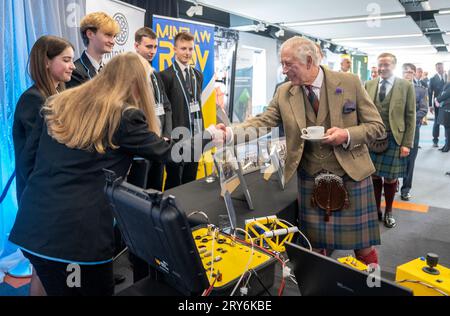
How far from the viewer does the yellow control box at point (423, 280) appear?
1024mm

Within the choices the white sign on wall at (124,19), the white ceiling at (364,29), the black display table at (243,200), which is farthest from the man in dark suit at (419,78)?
the black display table at (243,200)

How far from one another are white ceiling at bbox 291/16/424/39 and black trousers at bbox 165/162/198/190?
6068 millimetres

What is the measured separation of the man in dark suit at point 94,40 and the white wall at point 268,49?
5.18 m

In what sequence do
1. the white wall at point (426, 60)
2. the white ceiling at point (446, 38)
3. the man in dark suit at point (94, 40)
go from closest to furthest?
the man in dark suit at point (94, 40) → the white ceiling at point (446, 38) → the white wall at point (426, 60)

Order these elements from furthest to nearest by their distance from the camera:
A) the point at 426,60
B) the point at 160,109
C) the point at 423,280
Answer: the point at 426,60 < the point at 160,109 < the point at 423,280

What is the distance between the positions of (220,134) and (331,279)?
1.15 meters

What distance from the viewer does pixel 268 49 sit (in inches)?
318

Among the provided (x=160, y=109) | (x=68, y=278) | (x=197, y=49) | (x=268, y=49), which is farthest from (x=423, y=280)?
(x=268, y=49)

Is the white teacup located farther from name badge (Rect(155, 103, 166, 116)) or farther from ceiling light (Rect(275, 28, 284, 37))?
ceiling light (Rect(275, 28, 284, 37))

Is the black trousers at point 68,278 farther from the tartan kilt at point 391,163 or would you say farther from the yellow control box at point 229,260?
the tartan kilt at point 391,163

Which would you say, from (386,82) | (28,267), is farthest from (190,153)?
(386,82)

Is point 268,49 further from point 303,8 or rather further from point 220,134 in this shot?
point 220,134

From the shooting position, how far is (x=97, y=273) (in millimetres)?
1292

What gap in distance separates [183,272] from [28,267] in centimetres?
219
